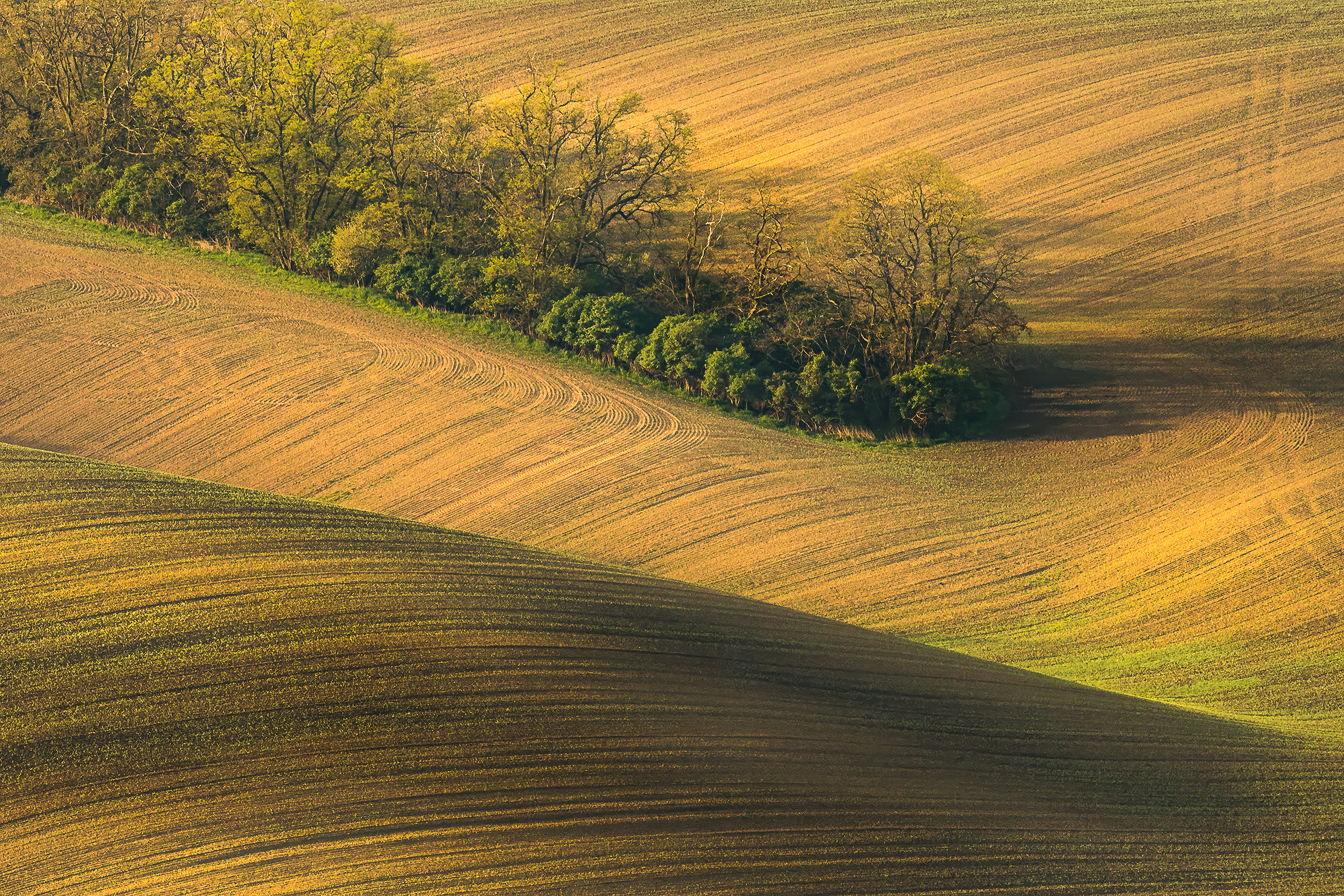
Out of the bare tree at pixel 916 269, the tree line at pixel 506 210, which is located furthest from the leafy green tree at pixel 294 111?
the bare tree at pixel 916 269

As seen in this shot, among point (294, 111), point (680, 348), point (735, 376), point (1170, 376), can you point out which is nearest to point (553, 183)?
point (680, 348)

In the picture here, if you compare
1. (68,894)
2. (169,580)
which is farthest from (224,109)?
(68,894)

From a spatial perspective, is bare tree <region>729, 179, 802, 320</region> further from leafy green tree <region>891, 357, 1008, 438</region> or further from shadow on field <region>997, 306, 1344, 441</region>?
shadow on field <region>997, 306, 1344, 441</region>

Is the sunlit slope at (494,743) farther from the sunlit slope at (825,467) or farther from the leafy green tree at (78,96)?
the leafy green tree at (78,96)

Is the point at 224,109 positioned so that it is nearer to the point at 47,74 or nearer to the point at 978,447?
the point at 47,74

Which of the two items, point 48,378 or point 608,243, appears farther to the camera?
point 608,243
